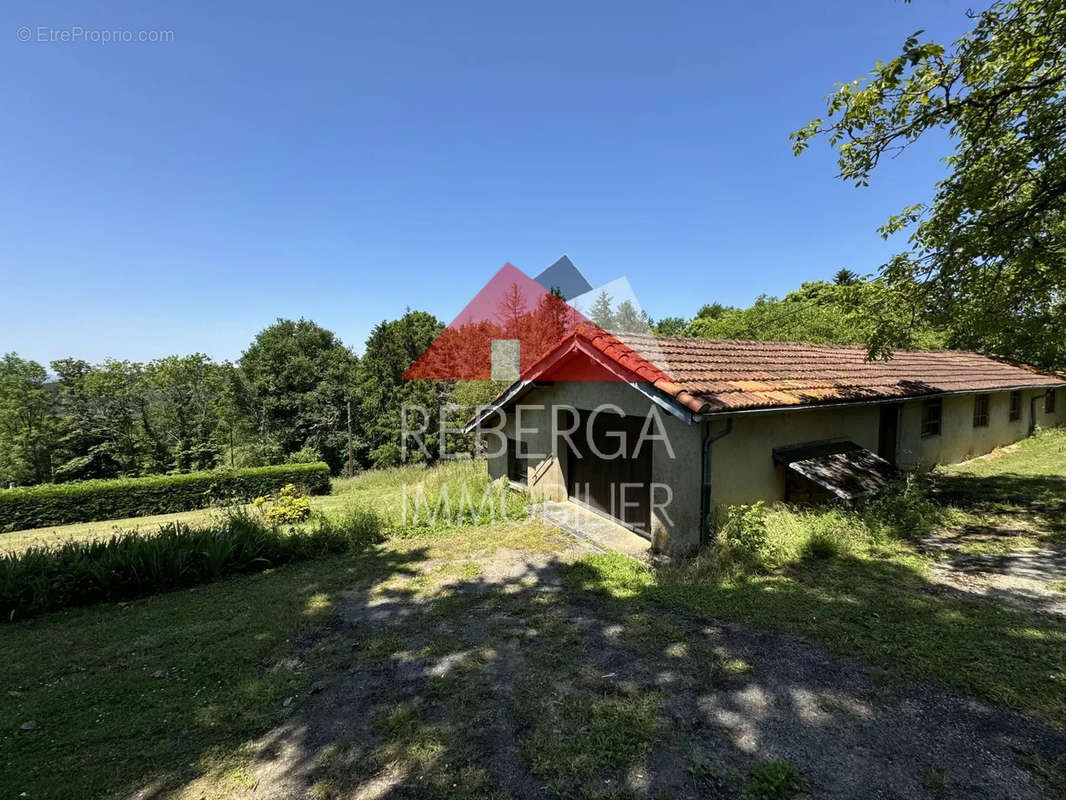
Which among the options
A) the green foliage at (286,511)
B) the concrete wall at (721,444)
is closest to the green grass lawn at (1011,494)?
the concrete wall at (721,444)

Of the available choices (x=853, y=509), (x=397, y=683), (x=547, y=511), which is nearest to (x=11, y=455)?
(x=547, y=511)

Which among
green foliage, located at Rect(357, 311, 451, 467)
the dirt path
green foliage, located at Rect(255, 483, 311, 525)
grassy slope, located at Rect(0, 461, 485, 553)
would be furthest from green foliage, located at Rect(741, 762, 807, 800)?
green foliage, located at Rect(357, 311, 451, 467)

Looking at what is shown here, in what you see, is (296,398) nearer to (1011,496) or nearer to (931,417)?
(931,417)

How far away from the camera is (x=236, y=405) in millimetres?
33219

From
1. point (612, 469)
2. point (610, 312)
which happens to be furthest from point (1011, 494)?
point (610, 312)

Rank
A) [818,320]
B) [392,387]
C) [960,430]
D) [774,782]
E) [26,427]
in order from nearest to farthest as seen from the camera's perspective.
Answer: [774,782] → [960,430] → [818,320] → [26,427] → [392,387]

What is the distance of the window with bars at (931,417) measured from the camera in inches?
450

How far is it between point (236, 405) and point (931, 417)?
39599 mm

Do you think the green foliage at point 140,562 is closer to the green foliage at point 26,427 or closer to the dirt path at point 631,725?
the dirt path at point 631,725

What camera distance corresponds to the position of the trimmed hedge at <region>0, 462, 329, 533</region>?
1603 cm

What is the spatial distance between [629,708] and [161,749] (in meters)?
3.39

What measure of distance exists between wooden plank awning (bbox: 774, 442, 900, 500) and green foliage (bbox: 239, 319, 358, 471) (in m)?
30.8

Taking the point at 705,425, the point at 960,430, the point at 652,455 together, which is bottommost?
the point at 960,430

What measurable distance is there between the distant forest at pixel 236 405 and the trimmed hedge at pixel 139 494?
10.1 meters
